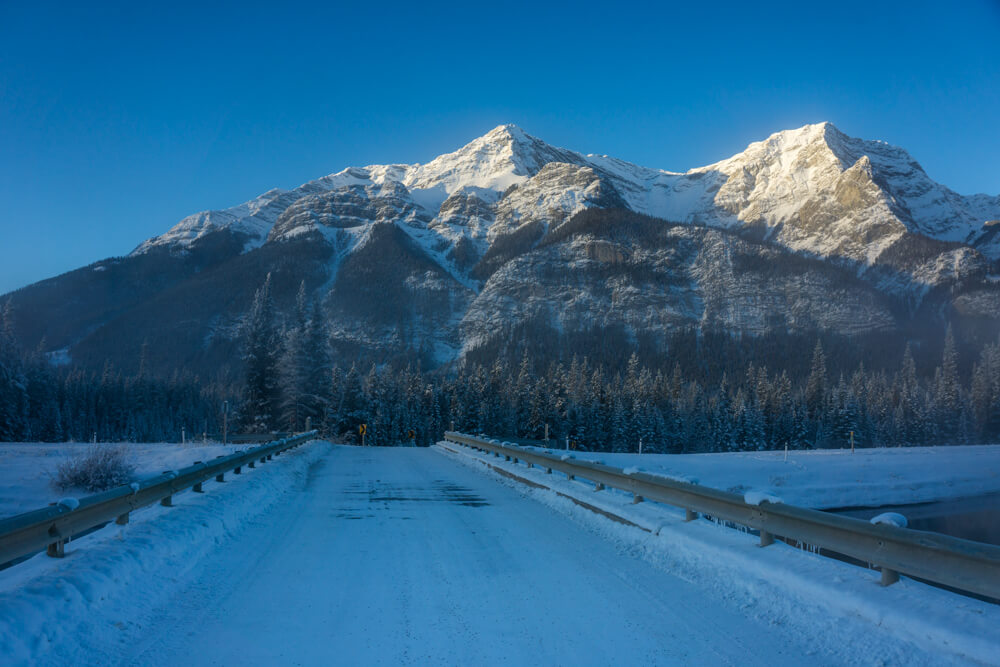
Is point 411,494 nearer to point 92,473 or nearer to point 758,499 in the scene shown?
point 758,499

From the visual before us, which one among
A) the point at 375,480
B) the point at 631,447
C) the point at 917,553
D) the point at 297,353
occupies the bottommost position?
the point at 631,447

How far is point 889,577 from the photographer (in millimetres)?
5082

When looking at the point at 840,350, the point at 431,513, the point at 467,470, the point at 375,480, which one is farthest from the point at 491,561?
the point at 840,350

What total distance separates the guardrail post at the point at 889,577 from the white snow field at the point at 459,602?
72 mm

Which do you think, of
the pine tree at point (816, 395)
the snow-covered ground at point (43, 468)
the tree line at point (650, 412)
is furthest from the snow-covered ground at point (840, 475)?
the pine tree at point (816, 395)

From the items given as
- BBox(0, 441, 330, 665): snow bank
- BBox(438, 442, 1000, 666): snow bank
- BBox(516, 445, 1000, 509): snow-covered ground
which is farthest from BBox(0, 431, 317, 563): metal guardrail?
BBox(516, 445, 1000, 509): snow-covered ground

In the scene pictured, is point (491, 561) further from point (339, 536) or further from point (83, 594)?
point (83, 594)

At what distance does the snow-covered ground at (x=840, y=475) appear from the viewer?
80.0 ft

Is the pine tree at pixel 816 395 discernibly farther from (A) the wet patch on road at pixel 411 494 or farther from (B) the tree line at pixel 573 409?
(A) the wet patch on road at pixel 411 494

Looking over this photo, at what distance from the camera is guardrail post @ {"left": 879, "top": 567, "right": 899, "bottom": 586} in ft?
16.6

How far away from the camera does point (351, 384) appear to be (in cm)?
5756

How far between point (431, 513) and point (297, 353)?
40470 millimetres

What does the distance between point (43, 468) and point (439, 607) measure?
18525mm

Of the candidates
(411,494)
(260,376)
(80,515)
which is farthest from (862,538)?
(260,376)
